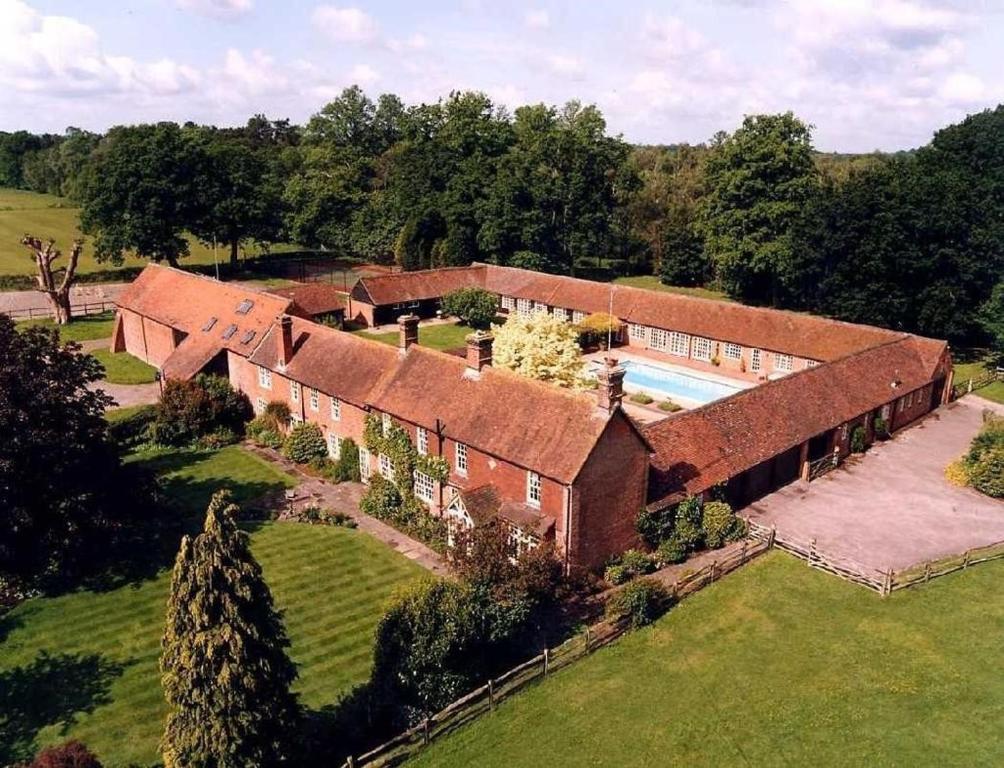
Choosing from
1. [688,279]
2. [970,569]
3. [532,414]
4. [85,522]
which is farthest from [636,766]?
[688,279]

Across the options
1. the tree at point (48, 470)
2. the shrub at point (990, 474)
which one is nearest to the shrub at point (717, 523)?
the shrub at point (990, 474)

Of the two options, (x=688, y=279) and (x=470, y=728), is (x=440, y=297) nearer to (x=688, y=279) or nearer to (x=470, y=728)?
(x=688, y=279)

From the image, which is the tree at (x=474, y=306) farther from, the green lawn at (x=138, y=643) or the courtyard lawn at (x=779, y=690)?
the courtyard lawn at (x=779, y=690)

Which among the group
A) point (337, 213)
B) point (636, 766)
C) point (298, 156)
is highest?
point (298, 156)

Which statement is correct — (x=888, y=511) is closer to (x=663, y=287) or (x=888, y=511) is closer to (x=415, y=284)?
(x=415, y=284)

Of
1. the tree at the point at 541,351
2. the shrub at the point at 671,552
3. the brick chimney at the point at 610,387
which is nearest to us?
the brick chimney at the point at 610,387
